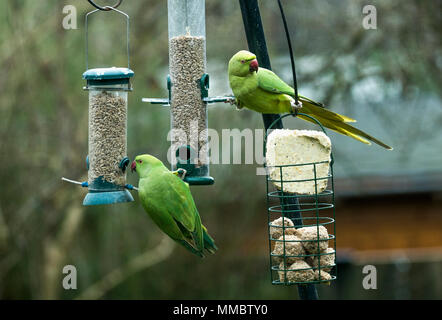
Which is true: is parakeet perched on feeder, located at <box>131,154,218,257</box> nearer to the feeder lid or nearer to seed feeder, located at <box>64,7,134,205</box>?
seed feeder, located at <box>64,7,134,205</box>

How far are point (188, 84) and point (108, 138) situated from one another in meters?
0.79

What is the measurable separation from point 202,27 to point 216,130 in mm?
3480

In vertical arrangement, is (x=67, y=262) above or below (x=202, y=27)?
below

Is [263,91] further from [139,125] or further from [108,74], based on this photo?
[139,125]

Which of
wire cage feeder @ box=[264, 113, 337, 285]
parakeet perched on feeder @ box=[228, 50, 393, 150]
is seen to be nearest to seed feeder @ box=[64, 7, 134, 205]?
parakeet perched on feeder @ box=[228, 50, 393, 150]

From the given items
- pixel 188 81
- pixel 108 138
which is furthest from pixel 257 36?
pixel 108 138

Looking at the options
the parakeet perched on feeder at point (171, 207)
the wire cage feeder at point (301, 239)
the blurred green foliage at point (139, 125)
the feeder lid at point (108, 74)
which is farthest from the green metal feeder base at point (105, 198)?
the blurred green foliage at point (139, 125)

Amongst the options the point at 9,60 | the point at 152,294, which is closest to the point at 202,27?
the point at 9,60

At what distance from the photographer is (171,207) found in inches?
163

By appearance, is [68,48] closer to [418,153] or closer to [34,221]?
[34,221]

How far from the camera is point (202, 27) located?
4.91m

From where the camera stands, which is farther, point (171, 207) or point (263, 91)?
point (263, 91)

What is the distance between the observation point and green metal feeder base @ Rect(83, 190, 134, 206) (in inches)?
173

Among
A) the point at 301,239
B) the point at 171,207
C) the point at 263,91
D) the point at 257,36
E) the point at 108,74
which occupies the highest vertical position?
the point at 257,36
